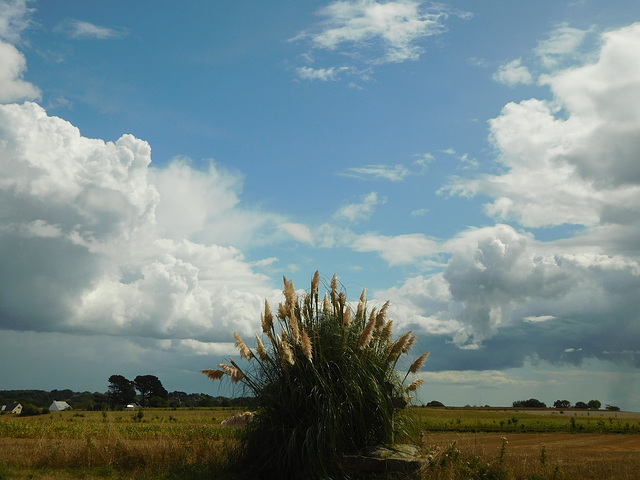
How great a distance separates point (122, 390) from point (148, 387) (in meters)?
6.84

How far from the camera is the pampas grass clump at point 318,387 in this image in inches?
364

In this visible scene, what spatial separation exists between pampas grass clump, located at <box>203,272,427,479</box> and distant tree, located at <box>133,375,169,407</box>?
63529 millimetres

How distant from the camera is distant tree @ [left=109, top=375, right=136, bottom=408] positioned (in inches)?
2459

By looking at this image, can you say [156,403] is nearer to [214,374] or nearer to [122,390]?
[122,390]

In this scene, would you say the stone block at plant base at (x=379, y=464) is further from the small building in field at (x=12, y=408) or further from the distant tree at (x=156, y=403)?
the distant tree at (x=156, y=403)

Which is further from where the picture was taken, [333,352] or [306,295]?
[306,295]

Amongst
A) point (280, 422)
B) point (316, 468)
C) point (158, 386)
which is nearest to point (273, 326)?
point (280, 422)

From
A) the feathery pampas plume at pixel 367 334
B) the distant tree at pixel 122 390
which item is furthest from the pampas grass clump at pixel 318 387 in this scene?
the distant tree at pixel 122 390

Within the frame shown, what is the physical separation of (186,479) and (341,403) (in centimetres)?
307

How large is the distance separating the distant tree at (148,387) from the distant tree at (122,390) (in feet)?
5.39

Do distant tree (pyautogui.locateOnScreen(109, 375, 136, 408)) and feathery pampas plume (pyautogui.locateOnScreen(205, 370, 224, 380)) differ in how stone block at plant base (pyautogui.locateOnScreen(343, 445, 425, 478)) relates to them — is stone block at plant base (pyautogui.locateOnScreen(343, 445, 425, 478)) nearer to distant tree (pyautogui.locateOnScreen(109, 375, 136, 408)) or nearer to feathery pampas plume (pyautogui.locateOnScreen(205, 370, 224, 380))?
feathery pampas plume (pyautogui.locateOnScreen(205, 370, 224, 380))

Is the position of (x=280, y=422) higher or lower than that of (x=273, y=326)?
lower

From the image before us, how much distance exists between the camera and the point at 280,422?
9.81 metres

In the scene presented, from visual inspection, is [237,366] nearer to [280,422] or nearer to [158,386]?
[280,422]
